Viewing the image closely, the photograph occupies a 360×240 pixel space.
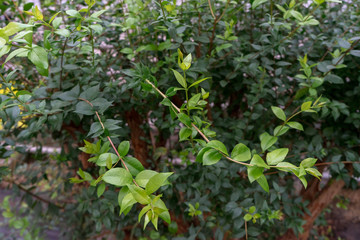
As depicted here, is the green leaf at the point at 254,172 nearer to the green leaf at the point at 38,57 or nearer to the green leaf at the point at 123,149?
the green leaf at the point at 123,149

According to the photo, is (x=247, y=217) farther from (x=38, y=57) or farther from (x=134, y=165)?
(x=38, y=57)

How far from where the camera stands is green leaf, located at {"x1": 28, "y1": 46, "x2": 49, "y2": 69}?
0.51 metres

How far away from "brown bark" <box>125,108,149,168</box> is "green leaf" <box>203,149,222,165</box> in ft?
2.15

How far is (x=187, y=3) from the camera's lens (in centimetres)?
105

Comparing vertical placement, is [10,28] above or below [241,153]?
above

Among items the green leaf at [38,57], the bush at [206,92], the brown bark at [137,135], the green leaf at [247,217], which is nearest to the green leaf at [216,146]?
the bush at [206,92]

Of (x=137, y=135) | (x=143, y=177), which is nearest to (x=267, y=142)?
(x=143, y=177)

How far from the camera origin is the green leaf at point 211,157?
541 mm

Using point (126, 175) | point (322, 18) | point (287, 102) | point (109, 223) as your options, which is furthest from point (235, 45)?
point (109, 223)

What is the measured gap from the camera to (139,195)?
46cm

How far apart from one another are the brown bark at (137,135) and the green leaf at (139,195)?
2.29 ft

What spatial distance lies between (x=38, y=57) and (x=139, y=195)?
321 millimetres

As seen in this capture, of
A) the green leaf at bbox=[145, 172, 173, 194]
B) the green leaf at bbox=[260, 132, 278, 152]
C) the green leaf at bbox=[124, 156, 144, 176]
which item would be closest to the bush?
the green leaf at bbox=[260, 132, 278, 152]

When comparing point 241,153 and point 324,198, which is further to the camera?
point 324,198
